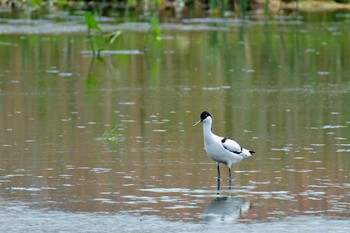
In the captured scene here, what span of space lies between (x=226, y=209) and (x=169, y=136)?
473 centimetres

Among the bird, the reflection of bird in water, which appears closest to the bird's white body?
the bird

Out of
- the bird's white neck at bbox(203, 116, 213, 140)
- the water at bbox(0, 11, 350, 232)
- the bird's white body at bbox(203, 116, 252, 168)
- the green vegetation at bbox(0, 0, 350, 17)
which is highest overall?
the bird's white neck at bbox(203, 116, 213, 140)

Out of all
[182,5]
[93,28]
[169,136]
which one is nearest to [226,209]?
[169,136]

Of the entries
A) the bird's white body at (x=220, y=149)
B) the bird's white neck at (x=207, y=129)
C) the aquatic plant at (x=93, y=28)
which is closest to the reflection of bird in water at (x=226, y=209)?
the bird's white body at (x=220, y=149)

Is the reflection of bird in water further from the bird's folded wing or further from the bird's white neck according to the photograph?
the bird's white neck

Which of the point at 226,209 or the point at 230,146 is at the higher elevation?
the point at 230,146

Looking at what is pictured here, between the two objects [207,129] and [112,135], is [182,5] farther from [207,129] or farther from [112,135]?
[207,129]

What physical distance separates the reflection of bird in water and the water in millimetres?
12

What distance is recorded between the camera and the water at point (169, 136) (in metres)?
10.2

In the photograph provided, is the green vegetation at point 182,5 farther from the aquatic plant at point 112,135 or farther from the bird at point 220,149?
the bird at point 220,149

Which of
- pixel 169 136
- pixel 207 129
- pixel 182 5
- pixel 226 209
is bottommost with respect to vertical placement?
pixel 182 5

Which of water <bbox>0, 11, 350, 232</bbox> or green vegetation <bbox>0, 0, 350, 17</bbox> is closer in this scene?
water <bbox>0, 11, 350, 232</bbox>

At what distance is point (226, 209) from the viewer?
1037cm

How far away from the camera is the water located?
33.4ft
